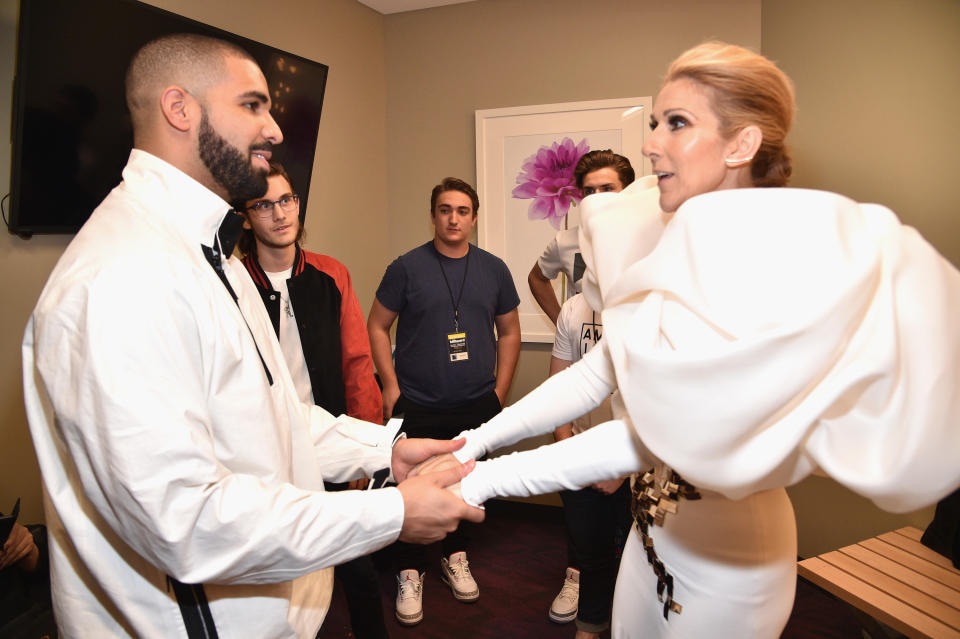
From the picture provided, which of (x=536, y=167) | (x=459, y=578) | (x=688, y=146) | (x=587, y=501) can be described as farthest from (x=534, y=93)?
(x=459, y=578)

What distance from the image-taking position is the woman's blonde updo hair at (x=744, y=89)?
129 cm

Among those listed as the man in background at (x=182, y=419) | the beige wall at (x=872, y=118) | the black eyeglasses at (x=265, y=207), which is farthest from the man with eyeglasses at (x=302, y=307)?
the beige wall at (x=872, y=118)

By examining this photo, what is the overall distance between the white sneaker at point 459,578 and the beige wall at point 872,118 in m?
1.74

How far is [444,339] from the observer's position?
10.6 feet

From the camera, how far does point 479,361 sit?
3.27 meters

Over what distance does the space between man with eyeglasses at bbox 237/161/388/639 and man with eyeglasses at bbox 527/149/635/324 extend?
113 cm

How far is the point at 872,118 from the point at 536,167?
1.97 metres

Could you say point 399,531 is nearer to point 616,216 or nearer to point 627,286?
point 627,286

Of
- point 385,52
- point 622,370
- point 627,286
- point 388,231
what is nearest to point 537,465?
point 622,370

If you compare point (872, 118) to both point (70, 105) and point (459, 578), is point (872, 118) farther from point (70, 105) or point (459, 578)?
point (70, 105)

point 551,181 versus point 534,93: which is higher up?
point 534,93

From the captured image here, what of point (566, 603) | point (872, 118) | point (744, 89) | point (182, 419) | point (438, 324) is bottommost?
point (566, 603)

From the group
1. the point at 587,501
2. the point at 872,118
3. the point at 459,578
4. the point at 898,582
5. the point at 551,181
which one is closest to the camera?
the point at 898,582

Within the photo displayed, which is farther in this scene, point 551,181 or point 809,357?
point 551,181
